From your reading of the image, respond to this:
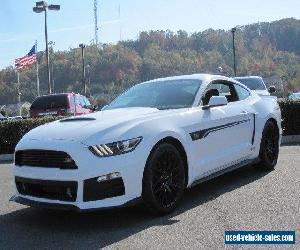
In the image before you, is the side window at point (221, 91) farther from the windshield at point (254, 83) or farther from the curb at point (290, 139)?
the windshield at point (254, 83)

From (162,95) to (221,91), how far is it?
1084 mm

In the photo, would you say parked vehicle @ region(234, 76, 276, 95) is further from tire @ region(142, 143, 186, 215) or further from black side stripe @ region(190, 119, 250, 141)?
tire @ region(142, 143, 186, 215)

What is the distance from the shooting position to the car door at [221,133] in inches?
225

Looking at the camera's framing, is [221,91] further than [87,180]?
Yes

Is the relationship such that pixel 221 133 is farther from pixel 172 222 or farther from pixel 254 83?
pixel 254 83

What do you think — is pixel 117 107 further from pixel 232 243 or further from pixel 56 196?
pixel 232 243

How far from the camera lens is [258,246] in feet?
13.6

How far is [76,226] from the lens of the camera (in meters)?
5.01

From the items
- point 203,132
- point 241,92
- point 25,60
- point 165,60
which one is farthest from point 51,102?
point 165,60

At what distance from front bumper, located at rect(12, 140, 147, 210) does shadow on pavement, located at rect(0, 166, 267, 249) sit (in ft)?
0.95

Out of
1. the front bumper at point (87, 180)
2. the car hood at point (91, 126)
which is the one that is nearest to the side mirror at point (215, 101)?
the car hood at point (91, 126)

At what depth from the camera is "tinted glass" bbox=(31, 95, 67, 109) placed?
1658 cm

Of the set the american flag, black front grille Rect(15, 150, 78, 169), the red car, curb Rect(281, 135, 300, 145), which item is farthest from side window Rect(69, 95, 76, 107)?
the american flag

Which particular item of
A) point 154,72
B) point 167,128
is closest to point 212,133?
point 167,128
